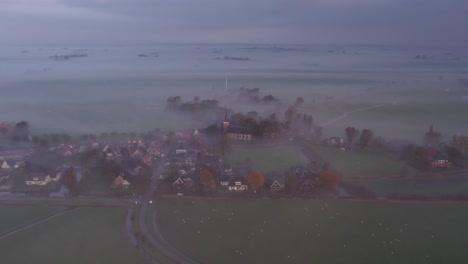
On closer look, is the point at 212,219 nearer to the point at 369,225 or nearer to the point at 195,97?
the point at 369,225

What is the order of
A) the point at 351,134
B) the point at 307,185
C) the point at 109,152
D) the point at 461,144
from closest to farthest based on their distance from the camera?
the point at 307,185 → the point at 109,152 → the point at 461,144 → the point at 351,134

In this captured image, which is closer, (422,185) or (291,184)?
(291,184)

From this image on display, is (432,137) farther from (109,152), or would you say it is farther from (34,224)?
(34,224)

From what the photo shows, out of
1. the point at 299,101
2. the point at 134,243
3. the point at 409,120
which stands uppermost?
the point at 299,101

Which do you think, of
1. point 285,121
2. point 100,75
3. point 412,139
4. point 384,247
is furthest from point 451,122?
point 100,75

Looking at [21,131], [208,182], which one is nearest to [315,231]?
[208,182]

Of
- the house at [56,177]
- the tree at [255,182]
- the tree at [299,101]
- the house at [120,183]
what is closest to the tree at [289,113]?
the tree at [299,101]
